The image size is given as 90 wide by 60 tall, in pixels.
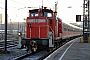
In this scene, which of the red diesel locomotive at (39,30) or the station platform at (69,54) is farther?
the red diesel locomotive at (39,30)

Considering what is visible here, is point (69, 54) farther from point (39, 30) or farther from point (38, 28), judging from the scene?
point (38, 28)

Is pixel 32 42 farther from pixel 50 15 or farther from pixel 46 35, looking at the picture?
pixel 50 15

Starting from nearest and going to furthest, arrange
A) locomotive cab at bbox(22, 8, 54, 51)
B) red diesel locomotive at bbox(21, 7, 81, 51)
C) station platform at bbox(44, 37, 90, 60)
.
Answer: station platform at bbox(44, 37, 90, 60) < red diesel locomotive at bbox(21, 7, 81, 51) < locomotive cab at bbox(22, 8, 54, 51)

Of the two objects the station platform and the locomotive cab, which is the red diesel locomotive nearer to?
the locomotive cab

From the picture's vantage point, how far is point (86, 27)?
3306cm

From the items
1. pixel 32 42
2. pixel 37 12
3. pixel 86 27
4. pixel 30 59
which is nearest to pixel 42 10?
pixel 37 12

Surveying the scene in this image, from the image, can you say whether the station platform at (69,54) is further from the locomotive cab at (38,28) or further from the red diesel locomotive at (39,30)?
the locomotive cab at (38,28)

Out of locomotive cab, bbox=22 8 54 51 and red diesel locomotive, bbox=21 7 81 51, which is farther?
locomotive cab, bbox=22 8 54 51

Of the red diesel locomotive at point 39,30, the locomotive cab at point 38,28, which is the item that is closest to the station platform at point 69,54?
the red diesel locomotive at point 39,30

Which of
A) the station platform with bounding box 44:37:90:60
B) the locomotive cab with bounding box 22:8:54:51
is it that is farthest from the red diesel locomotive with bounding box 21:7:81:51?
the station platform with bounding box 44:37:90:60

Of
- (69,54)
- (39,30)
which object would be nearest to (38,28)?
(39,30)

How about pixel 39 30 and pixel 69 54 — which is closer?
pixel 69 54

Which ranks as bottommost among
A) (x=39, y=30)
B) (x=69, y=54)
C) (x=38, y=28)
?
(x=69, y=54)

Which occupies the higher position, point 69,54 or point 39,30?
point 39,30
